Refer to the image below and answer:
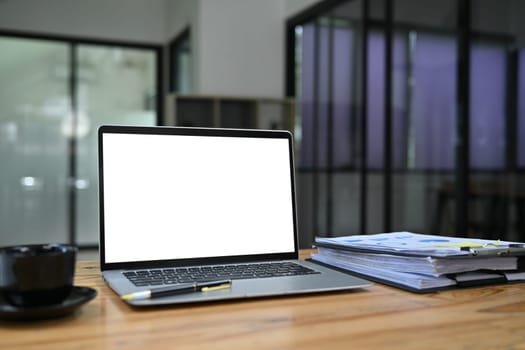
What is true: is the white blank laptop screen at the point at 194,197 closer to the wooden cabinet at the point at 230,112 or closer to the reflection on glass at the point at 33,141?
the wooden cabinet at the point at 230,112

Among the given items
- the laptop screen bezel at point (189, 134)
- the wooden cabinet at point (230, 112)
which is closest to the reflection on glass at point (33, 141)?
the wooden cabinet at point (230, 112)

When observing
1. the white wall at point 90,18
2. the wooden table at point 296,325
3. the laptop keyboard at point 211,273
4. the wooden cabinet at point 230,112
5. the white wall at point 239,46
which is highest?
the white wall at point 90,18

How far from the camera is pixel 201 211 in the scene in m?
0.92

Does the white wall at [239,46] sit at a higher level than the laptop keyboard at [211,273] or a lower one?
higher

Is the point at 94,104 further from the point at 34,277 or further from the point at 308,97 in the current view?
the point at 34,277

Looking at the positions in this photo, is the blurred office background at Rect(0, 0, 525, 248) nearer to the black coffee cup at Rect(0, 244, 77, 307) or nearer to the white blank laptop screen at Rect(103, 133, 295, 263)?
the white blank laptop screen at Rect(103, 133, 295, 263)

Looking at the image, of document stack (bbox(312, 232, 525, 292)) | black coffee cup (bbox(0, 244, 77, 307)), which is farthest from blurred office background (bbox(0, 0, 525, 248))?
black coffee cup (bbox(0, 244, 77, 307))

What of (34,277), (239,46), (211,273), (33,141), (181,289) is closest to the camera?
(34,277)

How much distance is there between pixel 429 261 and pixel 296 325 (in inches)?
11.3

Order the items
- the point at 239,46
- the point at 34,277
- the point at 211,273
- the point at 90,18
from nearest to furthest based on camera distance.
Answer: the point at 34,277, the point at 211,273, the point at 239,46, the point at 90,18

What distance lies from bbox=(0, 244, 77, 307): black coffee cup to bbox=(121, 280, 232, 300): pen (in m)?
0.09

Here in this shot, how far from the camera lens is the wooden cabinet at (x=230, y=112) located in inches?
167

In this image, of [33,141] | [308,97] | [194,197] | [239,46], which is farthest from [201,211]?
[33,141]

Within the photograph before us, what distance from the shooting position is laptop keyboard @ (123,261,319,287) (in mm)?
789
